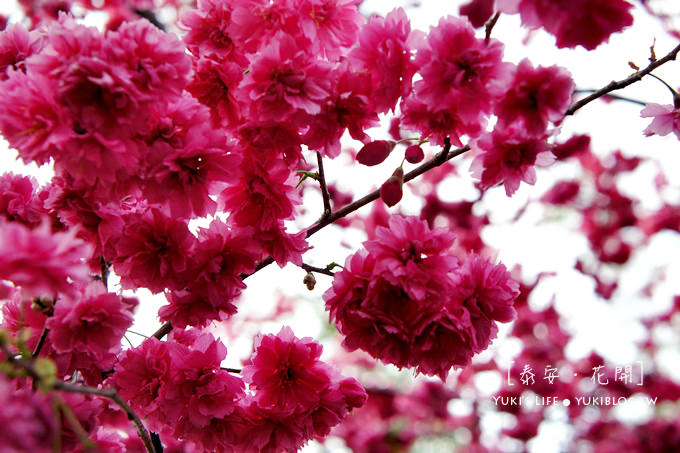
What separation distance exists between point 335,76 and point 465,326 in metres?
0.61

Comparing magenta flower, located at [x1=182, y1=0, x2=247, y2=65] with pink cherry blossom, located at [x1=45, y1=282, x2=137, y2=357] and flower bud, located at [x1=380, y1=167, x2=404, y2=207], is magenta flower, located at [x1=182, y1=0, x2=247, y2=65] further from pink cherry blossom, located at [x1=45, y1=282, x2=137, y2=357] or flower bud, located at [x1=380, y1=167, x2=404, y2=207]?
pink cherry blossom, located at [x1=45, y1=282, x2=137, y2=357]

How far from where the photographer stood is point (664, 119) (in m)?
1.51

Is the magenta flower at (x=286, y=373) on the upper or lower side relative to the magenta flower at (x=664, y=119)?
lower

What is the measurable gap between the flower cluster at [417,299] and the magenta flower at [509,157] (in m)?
0.19

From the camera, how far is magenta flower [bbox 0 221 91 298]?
85 cm

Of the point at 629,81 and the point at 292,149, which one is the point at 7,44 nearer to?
the point at 292,149

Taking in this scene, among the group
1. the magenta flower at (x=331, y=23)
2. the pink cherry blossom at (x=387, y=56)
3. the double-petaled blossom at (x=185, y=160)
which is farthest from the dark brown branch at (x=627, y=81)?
the double-petaled blossom at (x=185, y=160)

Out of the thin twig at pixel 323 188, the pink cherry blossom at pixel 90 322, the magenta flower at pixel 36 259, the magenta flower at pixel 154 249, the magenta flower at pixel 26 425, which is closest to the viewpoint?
the magenta flower at pixel 26 425

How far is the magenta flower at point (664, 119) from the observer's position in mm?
1502

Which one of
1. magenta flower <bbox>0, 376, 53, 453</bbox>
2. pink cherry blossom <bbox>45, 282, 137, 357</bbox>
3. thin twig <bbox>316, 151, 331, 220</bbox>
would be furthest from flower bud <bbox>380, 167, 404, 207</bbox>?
magenta flower <bbox>0, 376, 53, 453</bbox>

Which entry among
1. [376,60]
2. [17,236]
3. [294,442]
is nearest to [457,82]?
[376,60]

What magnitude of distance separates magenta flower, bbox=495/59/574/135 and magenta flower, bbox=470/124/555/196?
0.05 metres

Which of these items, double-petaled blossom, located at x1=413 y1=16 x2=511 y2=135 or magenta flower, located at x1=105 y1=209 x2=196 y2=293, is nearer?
double-petaled blossom, located at x1=413 y1=16 x2=511 y2=135

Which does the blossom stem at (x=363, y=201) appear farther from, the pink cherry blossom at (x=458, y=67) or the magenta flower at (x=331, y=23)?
the magenta flower at (x=331, y=23)
